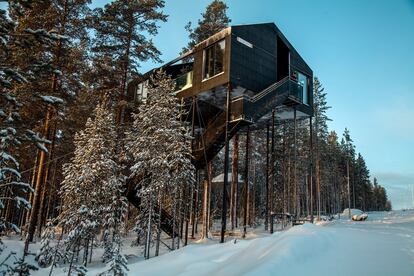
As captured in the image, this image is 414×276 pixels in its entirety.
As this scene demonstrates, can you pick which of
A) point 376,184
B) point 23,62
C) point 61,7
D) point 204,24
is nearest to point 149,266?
point 23,62

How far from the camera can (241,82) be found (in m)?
22.4

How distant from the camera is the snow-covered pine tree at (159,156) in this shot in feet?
66.1

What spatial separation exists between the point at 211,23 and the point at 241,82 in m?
15.2

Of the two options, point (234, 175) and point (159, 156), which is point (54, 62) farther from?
A: point (234, 175)

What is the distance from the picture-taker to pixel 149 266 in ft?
48.2

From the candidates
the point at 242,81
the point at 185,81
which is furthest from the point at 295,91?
the point at 185,81

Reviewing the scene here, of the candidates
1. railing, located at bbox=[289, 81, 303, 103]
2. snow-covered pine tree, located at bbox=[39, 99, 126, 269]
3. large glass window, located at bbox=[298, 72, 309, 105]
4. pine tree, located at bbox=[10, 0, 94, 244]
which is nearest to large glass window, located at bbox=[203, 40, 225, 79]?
railing, located at bbox=[289, 81, 303, 103]

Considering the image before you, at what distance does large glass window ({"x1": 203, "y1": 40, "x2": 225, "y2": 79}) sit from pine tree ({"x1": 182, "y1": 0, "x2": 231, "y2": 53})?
11.7m

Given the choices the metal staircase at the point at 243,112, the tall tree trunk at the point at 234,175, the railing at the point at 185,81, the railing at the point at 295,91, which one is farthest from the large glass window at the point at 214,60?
the tall tree trunk at the point at 234,175

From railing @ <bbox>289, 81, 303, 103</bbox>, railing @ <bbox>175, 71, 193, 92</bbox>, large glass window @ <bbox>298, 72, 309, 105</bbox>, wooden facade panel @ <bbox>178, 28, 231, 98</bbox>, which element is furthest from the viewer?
large glass window @ <bbox>298, 72, 309, 105</bbox>

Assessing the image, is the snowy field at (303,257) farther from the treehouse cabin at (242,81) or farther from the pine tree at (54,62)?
the pine tree at (54,62)

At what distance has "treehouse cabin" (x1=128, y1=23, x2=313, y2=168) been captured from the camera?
21.7 meters

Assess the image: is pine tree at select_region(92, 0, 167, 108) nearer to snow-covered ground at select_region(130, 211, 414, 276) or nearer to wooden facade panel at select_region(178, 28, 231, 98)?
wooden facade panel at select_region(178, 28, 231, 98)

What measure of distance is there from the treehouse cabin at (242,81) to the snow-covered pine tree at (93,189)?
6.13 m
